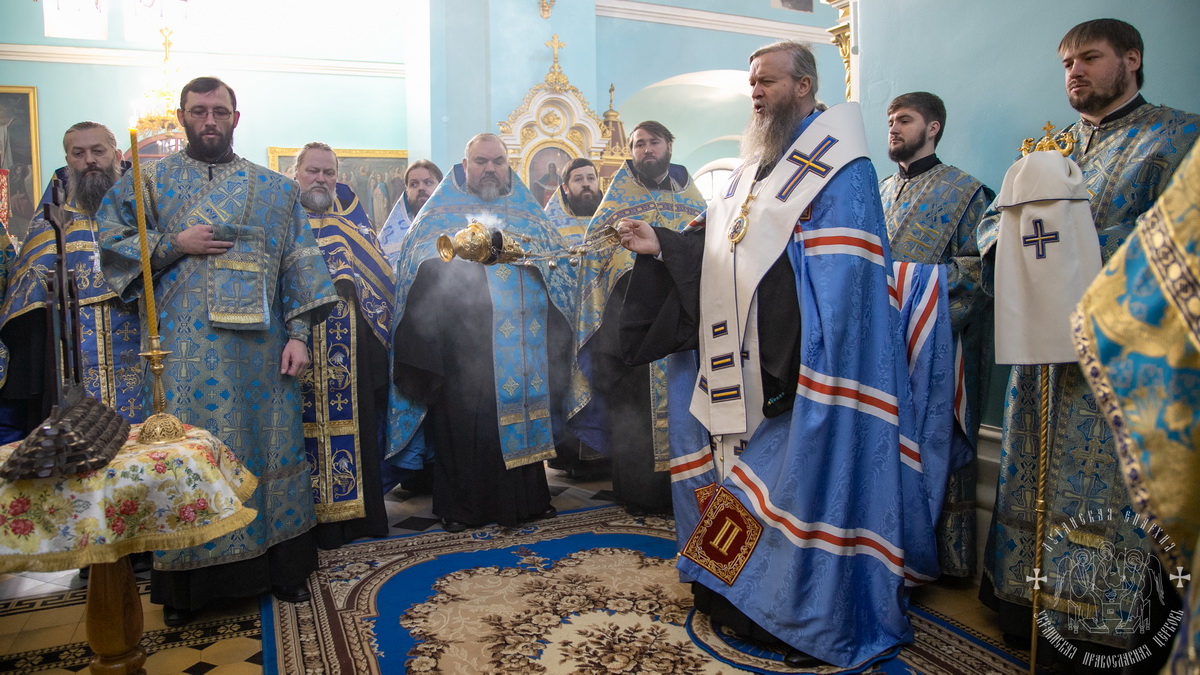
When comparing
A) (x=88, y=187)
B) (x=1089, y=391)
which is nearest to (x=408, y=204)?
(x=88, y=187)

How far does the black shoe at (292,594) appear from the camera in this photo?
10.9 ft

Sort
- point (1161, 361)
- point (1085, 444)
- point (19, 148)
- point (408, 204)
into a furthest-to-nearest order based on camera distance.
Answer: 1. point (19, 148)
2. point (408, 204)
3. point (1085, 444)
4. point (1161, 361)

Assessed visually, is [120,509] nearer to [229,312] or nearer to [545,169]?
[229,312]

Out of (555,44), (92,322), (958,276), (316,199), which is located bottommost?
(92,322)

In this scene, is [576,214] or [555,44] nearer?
[576,214]

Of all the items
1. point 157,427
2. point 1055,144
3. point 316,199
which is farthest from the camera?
point 316,199

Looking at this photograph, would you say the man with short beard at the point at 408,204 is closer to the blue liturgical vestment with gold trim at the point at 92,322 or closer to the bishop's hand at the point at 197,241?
the blue liturgical vestment with gold trim at the point at 92,322

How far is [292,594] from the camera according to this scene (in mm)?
3350

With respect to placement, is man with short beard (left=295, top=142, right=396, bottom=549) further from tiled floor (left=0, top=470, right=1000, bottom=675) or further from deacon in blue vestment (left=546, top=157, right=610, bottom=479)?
deacon in blue vestment (left=546, top=157, right=610, bottom=479)

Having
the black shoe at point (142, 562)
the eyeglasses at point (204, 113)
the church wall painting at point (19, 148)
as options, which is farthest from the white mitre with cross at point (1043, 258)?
the church wall painting at point (19, 148)

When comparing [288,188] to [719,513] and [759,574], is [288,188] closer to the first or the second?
[719,513]

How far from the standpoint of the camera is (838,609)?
266 cm

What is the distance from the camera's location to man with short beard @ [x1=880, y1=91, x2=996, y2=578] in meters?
3.33

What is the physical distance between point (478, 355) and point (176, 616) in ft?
6.25
